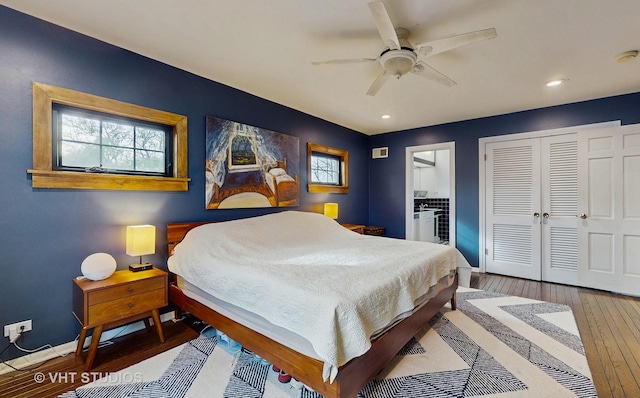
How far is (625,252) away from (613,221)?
0.38 meters

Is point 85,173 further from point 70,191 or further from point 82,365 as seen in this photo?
point 82,365

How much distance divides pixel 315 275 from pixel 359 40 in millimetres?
1880

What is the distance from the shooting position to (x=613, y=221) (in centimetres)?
345

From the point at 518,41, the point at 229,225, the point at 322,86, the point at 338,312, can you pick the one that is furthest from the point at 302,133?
the point at 338,312

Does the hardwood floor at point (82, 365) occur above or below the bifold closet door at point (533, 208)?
below

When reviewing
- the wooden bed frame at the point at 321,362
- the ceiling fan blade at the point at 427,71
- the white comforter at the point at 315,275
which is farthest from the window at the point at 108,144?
the ceiling fan blade at the point at 427,71

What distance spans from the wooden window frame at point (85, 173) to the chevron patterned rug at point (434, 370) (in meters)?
1.44

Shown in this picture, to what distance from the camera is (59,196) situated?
2.14m

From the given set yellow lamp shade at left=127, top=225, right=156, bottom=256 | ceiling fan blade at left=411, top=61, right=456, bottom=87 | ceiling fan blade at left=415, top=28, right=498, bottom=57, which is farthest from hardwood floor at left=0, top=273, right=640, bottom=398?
ceiling fan blade at left=411, top=61, right=456, bottom=87

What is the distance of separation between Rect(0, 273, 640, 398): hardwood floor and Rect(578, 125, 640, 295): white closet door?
0.95 ft

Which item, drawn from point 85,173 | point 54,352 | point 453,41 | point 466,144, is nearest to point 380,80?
point 453,41

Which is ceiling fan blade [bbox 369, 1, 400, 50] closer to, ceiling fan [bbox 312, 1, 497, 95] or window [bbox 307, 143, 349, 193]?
ceiling fan [bbox 312, 1, 497, 95]

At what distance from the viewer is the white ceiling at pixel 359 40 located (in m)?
1.91

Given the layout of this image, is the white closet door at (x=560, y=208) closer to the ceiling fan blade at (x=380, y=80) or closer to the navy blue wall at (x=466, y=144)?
the navy blue wall at (x=466, y=144)
